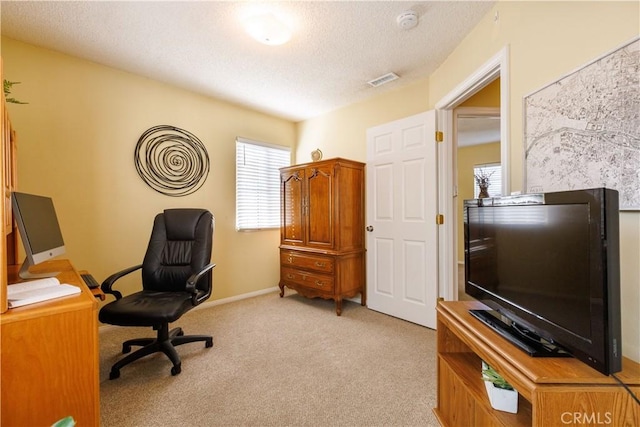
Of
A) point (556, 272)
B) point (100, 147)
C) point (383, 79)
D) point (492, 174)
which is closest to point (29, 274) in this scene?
point (100, 147)

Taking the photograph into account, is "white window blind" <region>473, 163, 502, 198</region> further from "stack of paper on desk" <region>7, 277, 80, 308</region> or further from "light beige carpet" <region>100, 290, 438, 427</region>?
"stack of paper on desk" <region>7, 277, 80, 308</region>

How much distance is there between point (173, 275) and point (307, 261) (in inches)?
55.9

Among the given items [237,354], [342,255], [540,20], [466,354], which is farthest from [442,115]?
[237,354]

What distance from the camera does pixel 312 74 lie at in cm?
276

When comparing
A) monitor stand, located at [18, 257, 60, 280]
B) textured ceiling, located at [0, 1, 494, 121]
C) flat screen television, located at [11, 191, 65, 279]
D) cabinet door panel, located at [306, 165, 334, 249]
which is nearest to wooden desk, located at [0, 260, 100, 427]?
flat screen television, located at [11, 191, 65, 279]

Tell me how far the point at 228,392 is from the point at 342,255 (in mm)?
1668

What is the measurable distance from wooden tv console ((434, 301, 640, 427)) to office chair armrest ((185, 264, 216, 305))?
166 cm

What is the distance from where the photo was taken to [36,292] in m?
1.21

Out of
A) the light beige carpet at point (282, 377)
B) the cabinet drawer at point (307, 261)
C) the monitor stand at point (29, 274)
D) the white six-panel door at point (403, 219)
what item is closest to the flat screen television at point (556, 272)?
the light beige carpet at point (282, 377)

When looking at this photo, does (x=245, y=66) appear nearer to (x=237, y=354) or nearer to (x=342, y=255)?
(x=342, y=255)

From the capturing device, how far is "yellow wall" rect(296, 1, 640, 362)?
1023 millimetres

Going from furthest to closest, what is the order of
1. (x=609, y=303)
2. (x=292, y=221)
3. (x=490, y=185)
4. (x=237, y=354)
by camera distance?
(x=490, y=185) < (x=292, y=221) < (x=237, y=354) < (x=609, y=303)

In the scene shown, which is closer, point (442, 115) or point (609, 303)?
point (609, 303)

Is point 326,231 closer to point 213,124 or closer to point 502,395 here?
point 213,124
